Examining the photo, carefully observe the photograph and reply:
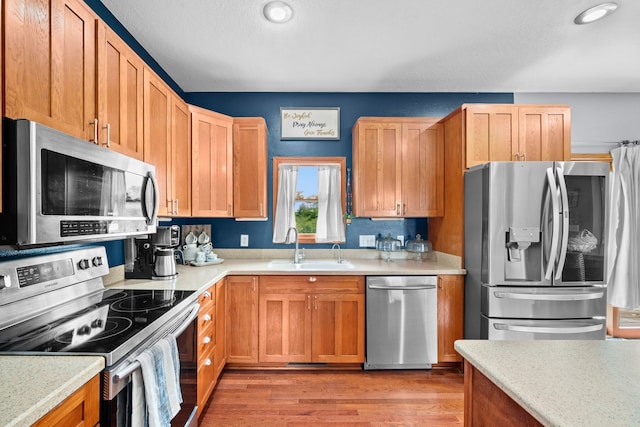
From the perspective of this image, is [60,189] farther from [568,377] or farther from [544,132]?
[544,132]

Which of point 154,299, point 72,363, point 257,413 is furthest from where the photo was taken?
point 257,413

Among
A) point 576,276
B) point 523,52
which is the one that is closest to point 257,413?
point 576,276

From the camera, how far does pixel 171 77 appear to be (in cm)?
304

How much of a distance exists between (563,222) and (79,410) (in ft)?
9.28

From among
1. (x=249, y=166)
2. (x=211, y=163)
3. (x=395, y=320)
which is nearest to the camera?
(x=395, y=320)

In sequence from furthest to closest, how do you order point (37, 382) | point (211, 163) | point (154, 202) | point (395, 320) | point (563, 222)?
point (211, 163) → point (395, 320) → point (563, 222) → point (154, 202) → point (37, 382)

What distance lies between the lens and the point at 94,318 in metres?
1.39

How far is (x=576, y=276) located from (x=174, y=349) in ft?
8.96

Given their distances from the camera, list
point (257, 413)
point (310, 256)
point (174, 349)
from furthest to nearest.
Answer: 1. point (310, 256)
2. point (257, 413)
3. point (174, 349)

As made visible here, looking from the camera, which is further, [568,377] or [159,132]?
[159,132]

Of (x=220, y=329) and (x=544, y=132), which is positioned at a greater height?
(x=544, y=132)

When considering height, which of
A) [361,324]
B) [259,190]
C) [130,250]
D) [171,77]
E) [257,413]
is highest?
[171,77]

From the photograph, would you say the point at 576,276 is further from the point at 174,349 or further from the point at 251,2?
the point at 251,2

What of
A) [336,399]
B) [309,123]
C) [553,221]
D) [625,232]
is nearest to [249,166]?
[309,123]
